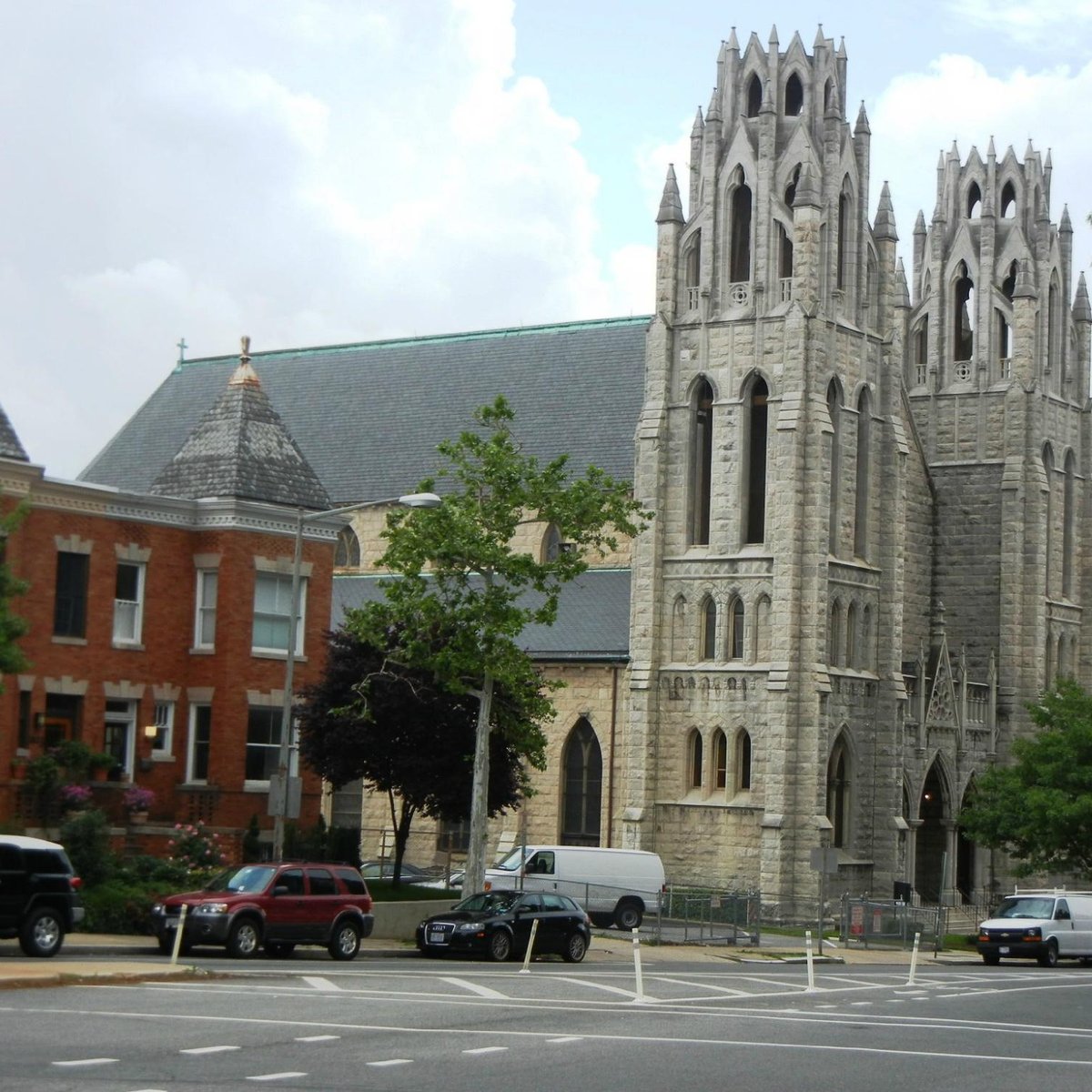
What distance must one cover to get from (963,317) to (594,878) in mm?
29501

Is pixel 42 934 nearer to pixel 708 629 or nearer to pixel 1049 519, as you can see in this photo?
pixel 708 629

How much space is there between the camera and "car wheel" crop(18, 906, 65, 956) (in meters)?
28.2

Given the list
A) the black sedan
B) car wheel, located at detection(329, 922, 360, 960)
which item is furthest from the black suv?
the black sedan

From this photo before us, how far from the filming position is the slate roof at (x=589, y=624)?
59.3 metres

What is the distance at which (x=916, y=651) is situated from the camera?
6394 centimetres

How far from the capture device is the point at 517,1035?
68.6ft

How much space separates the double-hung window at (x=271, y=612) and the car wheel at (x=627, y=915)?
1098cm

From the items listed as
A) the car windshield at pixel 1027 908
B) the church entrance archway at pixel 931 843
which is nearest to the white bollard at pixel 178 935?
the car windshield at pixel 1027 908

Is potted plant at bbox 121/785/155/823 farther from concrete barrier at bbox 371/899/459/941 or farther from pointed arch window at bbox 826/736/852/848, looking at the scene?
pointed arch window at bbox 826/736/852/848

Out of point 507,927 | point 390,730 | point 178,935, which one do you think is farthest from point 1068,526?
point 178,935

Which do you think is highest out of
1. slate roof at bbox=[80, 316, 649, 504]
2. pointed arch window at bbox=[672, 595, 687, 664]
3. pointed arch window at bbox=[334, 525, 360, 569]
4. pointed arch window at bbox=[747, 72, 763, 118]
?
pointed arch window at bbox=[747, 72, 763, 118]

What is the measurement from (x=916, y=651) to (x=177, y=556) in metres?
29.7

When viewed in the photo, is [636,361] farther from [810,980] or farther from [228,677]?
[810,980]

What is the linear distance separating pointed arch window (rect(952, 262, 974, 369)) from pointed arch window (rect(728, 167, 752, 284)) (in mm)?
12940
